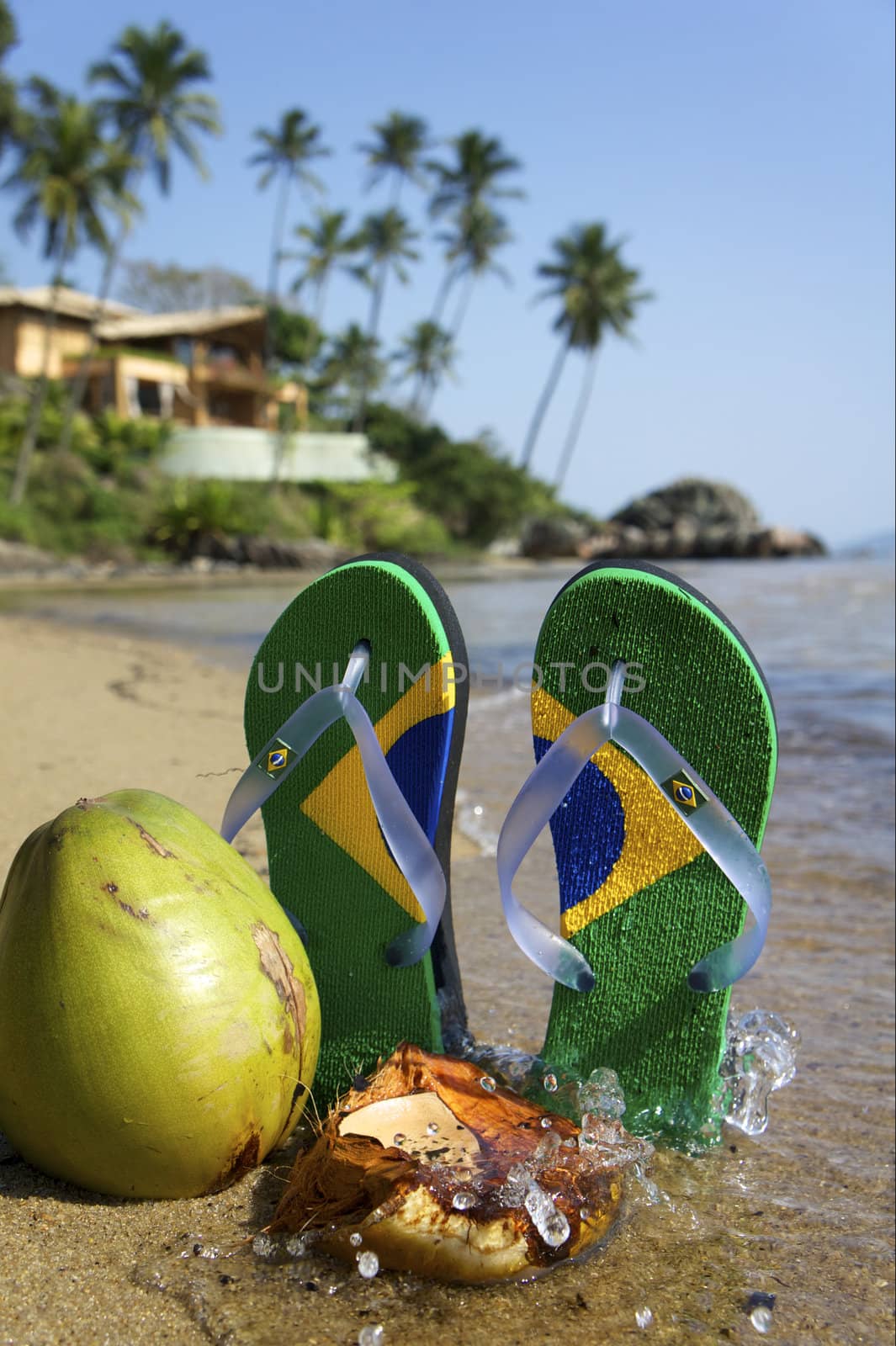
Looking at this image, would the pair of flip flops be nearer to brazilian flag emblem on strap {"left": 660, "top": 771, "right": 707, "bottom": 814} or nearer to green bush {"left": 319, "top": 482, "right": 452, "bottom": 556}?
brazilian flag emblem on strap {"left": 660, "top": 771, "right": 707, "bottom": 814}

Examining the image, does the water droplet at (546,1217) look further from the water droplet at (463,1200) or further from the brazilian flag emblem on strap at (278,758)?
the brazilian flag emblem on strap at (278,758)

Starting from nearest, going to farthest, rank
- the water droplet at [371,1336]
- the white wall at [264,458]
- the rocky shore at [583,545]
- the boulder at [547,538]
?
the water droplet at [371,1336]
the rocky shore at [583,545]
the white wall at [264,458]
the boulder at [547,538]

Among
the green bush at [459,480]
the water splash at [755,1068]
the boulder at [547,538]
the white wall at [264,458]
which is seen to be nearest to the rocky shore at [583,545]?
the boulder at [547,538]

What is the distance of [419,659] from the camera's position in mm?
1686

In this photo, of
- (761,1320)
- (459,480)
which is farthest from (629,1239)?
(459,480)

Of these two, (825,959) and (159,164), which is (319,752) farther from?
(159,164)

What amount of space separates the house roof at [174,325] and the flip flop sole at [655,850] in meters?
36.0

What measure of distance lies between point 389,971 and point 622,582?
2.31ft

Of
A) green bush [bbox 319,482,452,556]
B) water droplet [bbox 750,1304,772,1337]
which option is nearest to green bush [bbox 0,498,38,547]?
green bush [bbox 319,482,452,556]

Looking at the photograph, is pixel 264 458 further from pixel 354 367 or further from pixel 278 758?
pixel 278 758

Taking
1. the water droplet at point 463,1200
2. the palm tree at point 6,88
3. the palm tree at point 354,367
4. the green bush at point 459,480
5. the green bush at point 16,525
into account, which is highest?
the palm tree at point 6,88

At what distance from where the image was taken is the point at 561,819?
176 cm

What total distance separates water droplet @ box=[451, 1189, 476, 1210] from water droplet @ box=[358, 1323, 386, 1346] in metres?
0.14

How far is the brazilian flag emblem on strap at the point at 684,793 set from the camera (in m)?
1.52
